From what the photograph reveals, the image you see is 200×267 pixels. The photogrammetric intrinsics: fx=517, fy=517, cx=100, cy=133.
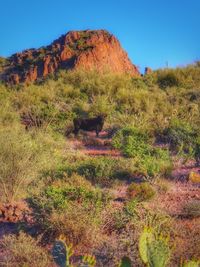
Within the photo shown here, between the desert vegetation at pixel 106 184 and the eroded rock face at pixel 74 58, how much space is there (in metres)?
9.24

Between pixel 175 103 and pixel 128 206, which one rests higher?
pixel 175 103

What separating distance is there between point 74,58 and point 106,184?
20.8 metres

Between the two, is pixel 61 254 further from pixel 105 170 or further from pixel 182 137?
pixel 182 137

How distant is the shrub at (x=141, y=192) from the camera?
29.4ft

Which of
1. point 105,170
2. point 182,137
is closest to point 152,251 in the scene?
point 105,170

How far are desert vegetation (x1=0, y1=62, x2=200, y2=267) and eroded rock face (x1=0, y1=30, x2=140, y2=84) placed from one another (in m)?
9.24

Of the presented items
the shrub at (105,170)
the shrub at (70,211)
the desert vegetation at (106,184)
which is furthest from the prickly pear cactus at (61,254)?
the shrub at (105,170)

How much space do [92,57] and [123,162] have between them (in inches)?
779

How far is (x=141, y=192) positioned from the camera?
30.0 ft

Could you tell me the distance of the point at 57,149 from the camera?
1366 cm

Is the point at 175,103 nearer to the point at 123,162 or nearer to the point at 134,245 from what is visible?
the point at 123,162

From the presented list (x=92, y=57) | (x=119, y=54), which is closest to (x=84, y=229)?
(x=92, y=57)

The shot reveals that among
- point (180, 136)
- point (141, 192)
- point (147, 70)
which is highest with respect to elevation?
point (147, 70)

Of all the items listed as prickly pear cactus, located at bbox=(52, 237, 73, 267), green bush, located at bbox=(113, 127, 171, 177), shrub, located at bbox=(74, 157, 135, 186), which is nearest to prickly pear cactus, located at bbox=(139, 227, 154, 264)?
prickly pear cactus, located at bbox=(52, 237, 73, 267)
